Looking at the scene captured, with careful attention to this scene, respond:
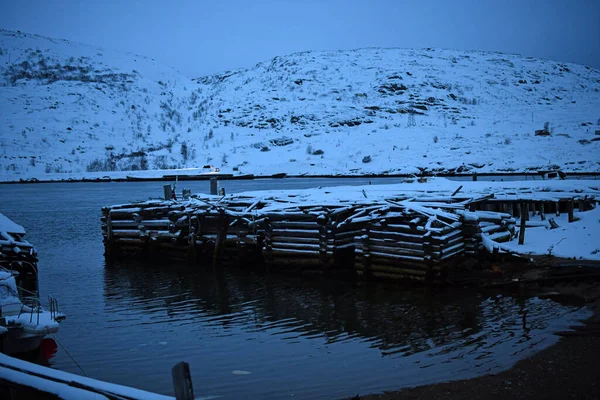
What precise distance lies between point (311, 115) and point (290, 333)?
110 metres

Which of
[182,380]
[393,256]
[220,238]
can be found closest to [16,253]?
[220,238]

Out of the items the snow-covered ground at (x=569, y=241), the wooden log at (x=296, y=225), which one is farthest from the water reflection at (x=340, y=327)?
the snow-covered ground at (x=569, y=241)

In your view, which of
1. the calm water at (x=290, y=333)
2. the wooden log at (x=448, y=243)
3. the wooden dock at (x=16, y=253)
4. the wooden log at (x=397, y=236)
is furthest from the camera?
the wooden dock at (x=16, y=253)

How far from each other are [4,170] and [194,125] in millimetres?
42154

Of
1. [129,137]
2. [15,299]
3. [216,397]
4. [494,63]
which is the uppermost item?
[494,63]

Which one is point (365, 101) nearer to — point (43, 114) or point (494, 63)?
point (494, 63)

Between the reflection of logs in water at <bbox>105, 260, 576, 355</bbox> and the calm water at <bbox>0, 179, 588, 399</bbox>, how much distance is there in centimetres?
3

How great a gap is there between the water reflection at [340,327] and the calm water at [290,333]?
0.09ft

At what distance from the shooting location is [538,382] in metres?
8.77

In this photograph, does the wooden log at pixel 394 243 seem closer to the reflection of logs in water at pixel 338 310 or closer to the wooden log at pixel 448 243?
the wooden log at pixel 448 243

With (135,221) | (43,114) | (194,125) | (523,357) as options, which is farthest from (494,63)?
(523,357)

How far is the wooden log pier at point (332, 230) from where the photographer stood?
1722cm

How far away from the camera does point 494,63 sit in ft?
518

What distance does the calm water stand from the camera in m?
10.0
